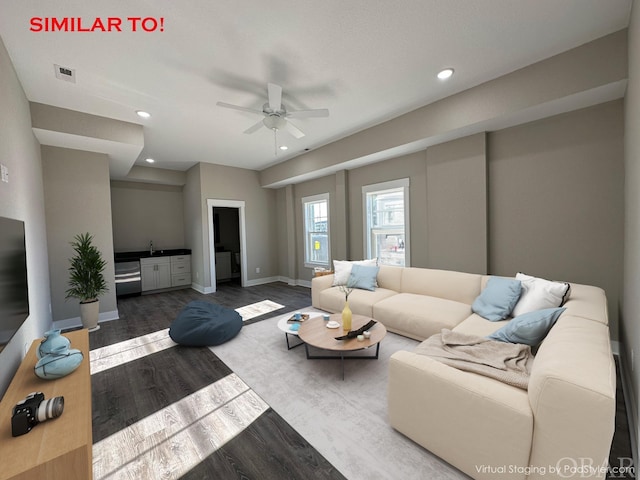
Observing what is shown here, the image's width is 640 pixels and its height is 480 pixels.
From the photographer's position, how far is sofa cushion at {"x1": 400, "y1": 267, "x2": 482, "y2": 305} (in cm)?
309

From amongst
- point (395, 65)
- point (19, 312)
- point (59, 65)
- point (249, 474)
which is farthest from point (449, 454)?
point (59, 65)

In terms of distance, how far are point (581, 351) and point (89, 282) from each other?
16.9ft

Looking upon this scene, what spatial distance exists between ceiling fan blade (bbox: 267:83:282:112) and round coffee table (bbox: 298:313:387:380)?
2.45 metres

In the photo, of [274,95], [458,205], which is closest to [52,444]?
[274,95]

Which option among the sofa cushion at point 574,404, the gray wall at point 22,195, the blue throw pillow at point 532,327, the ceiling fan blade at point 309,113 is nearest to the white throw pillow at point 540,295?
the blue throw pillow at point 532,327

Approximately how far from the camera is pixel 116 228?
234 inches

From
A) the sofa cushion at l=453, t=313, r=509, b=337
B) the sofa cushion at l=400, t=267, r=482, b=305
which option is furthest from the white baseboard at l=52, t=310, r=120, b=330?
the sofa cushion at l=453, t=313, r=509, b=337

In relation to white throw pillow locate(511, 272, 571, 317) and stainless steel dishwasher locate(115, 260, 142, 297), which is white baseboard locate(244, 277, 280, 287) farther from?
white throw pillow locate(511, 272, 571, 317)

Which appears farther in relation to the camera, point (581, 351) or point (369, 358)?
point (369, 358)

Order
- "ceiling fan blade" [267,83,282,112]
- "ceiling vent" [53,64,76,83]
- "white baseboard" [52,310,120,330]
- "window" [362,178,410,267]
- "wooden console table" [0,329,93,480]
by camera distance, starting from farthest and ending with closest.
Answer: "window" [362,178,410,267] → "white baseboard" [52,310,120,330] → "ceiling fan blade" [267,83,282,112] → "ceiling vent" [53,64,76,83] → "wooden console table" [0,329,93,480]

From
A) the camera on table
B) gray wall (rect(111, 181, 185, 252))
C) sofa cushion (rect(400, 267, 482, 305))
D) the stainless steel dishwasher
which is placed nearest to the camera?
the camera on table

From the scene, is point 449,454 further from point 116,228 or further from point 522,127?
point 116,228

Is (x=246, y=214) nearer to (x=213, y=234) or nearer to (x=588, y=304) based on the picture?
(x=213, y=234)

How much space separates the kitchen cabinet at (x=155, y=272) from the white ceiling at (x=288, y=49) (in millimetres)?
3493
